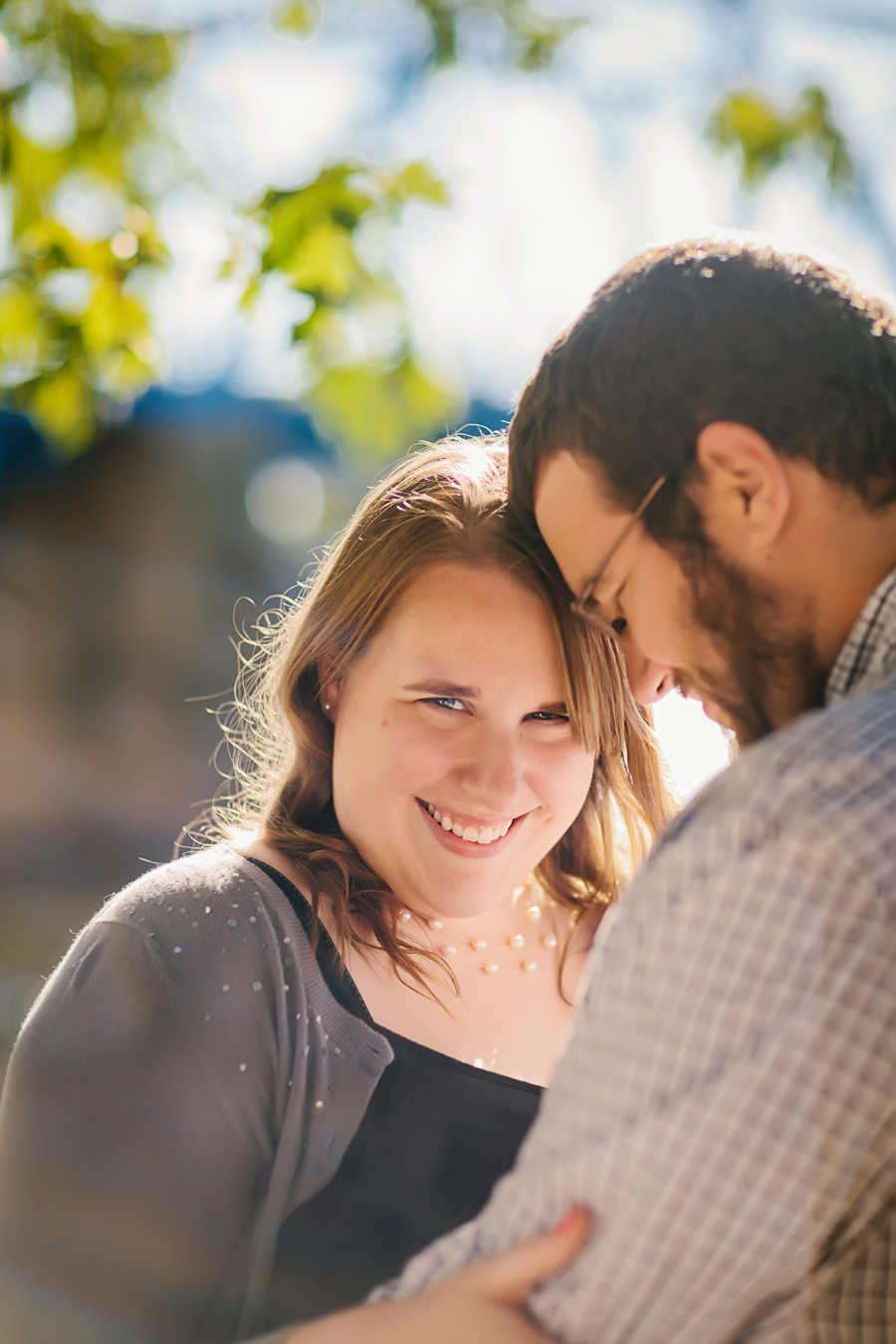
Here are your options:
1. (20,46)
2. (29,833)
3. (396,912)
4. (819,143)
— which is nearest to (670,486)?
(819,143)

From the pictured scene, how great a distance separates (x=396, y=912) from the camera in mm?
1800

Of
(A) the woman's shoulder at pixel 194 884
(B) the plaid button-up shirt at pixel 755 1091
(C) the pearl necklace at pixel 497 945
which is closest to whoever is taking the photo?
(B) the plaid button-up shirt at pixel 755 1091

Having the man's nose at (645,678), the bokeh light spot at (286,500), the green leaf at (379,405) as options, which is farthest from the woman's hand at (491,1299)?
the bokeh light spot at (286,500)

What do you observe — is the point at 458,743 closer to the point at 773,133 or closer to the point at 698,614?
the point at 698,614

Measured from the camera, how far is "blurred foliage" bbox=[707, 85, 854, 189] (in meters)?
1.44

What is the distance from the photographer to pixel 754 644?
1.12m

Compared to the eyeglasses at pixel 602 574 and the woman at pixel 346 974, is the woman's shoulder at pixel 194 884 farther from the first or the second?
the eyeglasses at pixel 602 574

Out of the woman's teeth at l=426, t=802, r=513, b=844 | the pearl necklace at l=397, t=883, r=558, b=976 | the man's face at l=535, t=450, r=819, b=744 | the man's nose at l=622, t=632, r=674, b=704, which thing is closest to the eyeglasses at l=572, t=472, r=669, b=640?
the man's face at l=535, t=450, r=819, b=744

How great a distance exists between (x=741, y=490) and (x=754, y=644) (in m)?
0.17

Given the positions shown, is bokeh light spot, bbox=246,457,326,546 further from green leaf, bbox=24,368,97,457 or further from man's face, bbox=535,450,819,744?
man's face, bbox=535,450,819,744

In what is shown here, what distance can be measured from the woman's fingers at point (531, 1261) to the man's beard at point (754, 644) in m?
0.57

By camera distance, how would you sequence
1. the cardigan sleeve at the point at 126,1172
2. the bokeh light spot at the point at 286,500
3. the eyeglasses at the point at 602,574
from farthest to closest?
the bokeh light spot at the point at 286,500 → the cardigan sleeve at the point at 126,1172 → the eyeglasses at the point at 602,574

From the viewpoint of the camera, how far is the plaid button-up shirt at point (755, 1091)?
30.3 inches

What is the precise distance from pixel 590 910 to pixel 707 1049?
1.34 m
